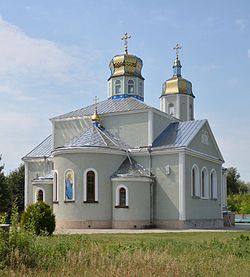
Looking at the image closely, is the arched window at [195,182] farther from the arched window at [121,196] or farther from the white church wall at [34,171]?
the white church wall at [34,171]

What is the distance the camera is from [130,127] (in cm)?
3344

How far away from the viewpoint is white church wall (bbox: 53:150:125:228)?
98.4 ft

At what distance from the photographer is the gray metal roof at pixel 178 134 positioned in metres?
32.3

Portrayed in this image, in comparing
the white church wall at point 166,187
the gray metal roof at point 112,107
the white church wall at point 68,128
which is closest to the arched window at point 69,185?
the white church wall at point 166,187

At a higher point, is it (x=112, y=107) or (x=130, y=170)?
(x=112, y=107)

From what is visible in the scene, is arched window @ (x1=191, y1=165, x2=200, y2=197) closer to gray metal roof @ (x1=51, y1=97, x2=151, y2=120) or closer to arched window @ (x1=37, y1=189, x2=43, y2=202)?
gray metal roof @ (x1=51, y1=97, x2=151, y2=120)

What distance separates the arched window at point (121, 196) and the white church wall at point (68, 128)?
6094 millimetres

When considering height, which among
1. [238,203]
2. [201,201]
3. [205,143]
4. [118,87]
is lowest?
[238,203]

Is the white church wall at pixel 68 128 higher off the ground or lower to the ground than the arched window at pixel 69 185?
higher

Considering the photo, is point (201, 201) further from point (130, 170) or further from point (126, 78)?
point (126, 78)

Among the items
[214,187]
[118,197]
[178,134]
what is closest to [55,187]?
[118,197]

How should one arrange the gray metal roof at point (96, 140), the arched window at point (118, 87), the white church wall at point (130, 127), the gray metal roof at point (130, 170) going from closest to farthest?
the gray metal roof at point (130, 170) → the gray metal roof at point (96, 140) → the white church wall at point (130, 127) → the arched window at point (118, 87)

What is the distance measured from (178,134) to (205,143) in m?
2.91

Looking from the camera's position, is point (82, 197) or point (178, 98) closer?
point (82, 197)
